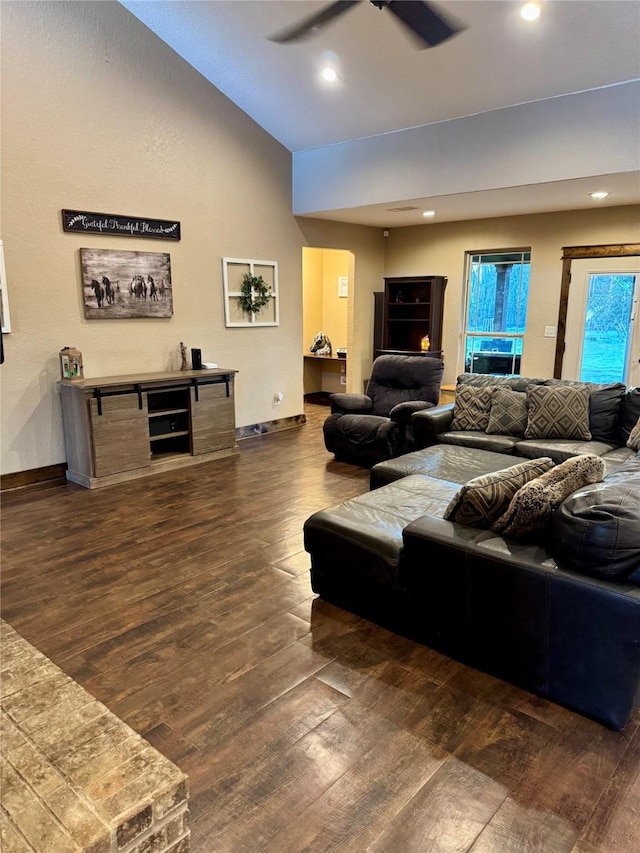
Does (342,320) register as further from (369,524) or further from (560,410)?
(369,524)

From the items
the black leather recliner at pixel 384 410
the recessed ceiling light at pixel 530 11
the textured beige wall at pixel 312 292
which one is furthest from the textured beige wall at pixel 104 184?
the recessed ceiling light at pixel 530 11

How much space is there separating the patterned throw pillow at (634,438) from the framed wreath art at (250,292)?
12.8 ft

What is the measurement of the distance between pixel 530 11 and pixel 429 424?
286 centimetres

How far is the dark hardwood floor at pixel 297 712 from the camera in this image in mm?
1611

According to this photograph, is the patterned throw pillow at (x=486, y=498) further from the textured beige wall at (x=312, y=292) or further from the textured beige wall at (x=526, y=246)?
the textured beige wall at (x=312, y=292)

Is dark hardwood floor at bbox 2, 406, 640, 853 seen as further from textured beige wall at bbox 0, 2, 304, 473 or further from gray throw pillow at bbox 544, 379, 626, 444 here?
gray throw pillow at bbox 544, 379, 626, 444

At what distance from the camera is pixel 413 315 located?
7852 mm

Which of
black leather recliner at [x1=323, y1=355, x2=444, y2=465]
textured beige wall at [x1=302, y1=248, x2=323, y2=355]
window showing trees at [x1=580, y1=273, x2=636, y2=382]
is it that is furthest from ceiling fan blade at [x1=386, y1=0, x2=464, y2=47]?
textured beige wall at [x1=302, y1=248, x2=323, y2=355]

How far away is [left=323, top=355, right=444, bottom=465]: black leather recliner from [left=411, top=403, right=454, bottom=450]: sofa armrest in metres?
0.19

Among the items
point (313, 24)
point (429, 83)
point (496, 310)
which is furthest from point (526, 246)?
point (313, 24)

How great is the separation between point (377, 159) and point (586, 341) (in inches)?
121

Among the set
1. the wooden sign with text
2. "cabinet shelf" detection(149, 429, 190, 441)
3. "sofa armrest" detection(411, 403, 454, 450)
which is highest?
the wooden sign with text

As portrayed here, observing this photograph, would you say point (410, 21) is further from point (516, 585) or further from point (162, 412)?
point (516, 585)

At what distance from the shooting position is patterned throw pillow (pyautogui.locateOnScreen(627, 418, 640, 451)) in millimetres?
3846
